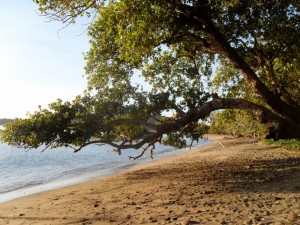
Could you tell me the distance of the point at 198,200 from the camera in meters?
11.4

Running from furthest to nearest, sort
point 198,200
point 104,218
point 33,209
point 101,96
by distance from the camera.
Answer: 1. point 101,96
2. point 33,209
3. point 198,200
4. point 104,218

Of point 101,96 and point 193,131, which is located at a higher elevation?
point 101,96

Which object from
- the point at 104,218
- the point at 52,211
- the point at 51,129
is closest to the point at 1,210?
the point at 52,211

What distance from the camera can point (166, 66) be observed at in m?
18.7

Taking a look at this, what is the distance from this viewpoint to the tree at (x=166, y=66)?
42.2 ft

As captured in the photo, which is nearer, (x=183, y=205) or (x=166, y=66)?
(x=183, y=205)

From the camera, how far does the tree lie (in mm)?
12852

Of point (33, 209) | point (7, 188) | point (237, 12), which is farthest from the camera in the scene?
point (7, 188)

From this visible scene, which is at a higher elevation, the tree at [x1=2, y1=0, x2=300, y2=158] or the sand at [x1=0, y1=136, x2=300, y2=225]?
the tree at [x1=2, y1=0, x2=300, y2=158]

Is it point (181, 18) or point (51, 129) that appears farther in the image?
point (51, 129)

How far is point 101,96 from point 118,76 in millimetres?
1614

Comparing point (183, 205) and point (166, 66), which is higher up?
point (166, 66)

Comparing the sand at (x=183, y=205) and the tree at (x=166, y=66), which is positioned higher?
the tree at (x=166, y=66)

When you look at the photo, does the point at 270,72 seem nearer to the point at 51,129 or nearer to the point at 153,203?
the point at 153,203
